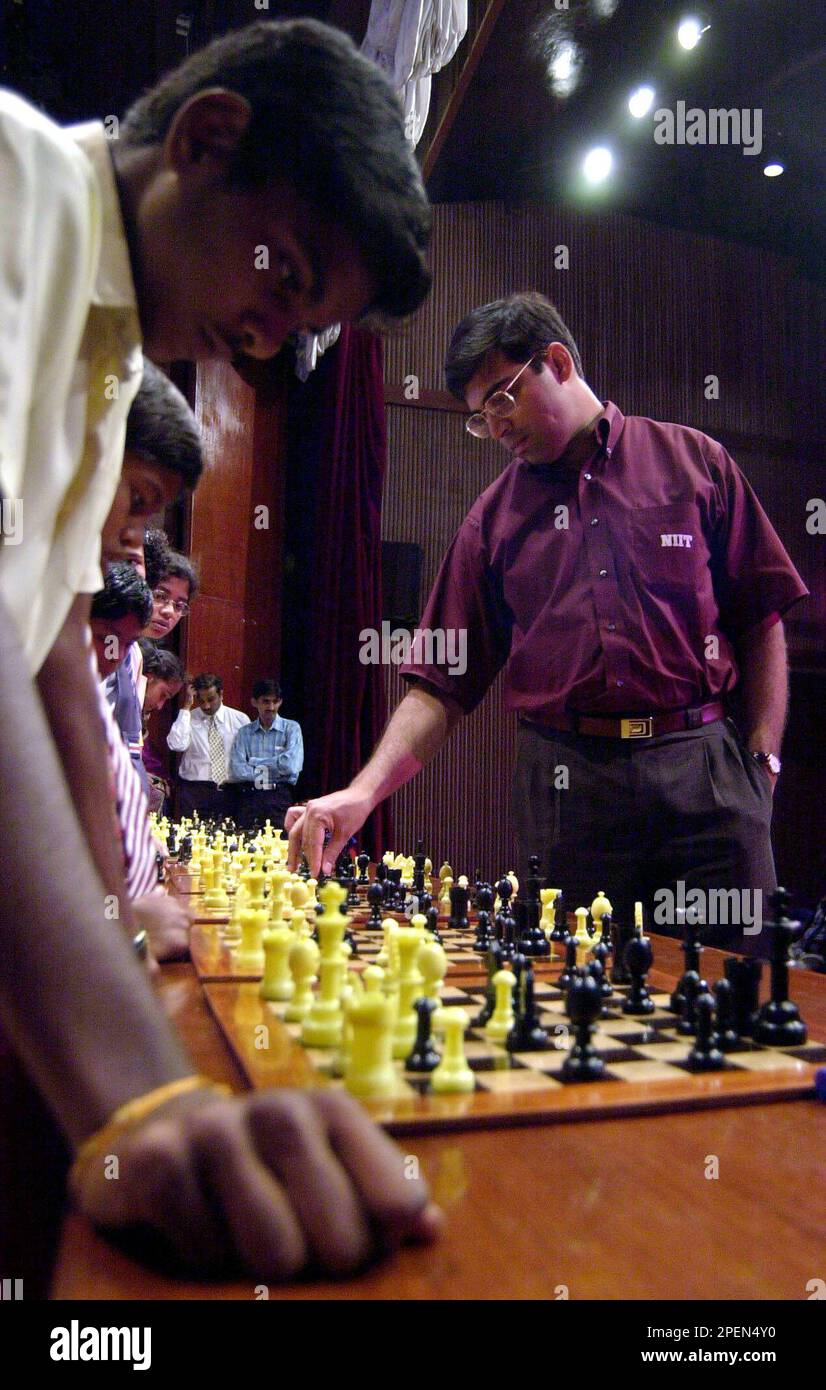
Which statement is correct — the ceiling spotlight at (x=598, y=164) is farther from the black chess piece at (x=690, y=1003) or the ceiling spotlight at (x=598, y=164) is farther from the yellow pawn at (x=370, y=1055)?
the yellow pawn at (x=370, y=1055)

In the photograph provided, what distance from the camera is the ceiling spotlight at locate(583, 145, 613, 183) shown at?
7.55 m

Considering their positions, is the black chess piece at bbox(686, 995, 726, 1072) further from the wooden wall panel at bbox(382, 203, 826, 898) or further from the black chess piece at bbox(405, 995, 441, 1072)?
the wooden wall panel at bbox(382, 203, 826, 898)

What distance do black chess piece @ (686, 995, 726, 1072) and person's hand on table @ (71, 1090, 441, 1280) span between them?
64 cm

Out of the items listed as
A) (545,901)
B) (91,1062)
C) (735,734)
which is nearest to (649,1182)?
(91,1062)

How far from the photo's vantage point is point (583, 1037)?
1.10 metres

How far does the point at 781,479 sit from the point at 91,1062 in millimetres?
9791

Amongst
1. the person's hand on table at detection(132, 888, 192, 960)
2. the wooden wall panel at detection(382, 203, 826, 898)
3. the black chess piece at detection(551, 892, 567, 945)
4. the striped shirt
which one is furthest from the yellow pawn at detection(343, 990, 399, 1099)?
the wooden wall panel at detection(382, 203, 826, 898)

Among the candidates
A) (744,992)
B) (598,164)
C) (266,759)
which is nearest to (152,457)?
(744,992)

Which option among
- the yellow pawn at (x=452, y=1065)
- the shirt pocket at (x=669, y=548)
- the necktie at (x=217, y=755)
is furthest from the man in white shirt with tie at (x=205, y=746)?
the yellow pawn at (x=452, y=1065)

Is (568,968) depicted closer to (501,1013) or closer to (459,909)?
(501,1013)

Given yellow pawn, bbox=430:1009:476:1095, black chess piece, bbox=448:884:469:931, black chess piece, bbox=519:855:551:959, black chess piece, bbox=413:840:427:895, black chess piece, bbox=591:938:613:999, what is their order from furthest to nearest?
black chess piece, bbox=413:840:427:895 < black chess piece, bbox=448:884:469:931 < black chess piece, bbox=519:855:551:959 < black chess piece, bbox=591:938:613:999 < yellow pawn, bbox=430:1009:476:1095

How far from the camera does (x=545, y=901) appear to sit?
6.74 ft

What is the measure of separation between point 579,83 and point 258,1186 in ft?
23.1

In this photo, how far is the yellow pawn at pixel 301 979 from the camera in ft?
4.02
